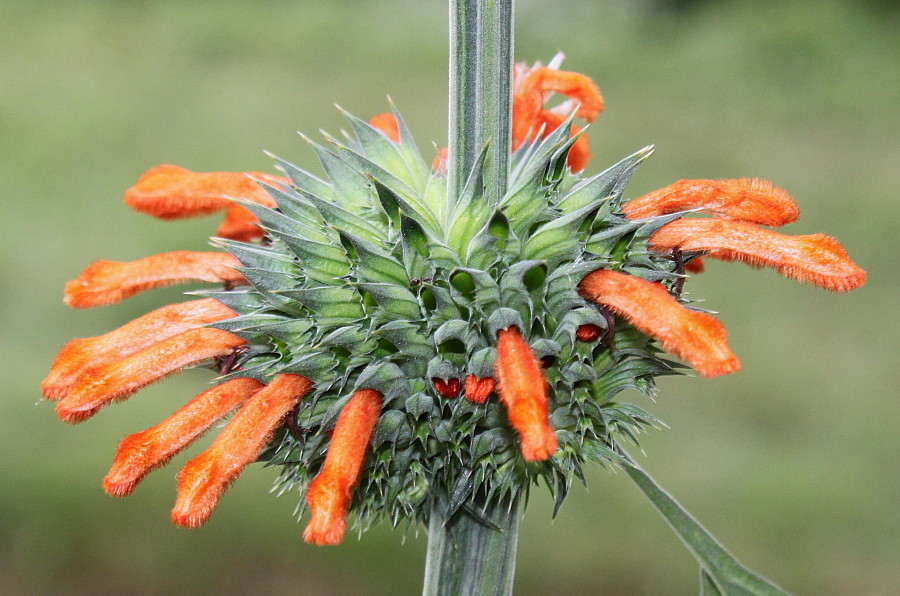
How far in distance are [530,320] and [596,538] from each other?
2.95 metres

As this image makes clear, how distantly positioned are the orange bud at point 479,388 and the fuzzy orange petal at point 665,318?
5.8 inches

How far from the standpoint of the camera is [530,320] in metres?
0.95

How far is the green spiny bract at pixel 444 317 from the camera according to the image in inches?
37.6

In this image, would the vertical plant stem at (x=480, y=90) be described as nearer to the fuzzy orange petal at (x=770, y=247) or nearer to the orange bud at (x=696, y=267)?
the fuzzy orange petal at (x=770, y=247)

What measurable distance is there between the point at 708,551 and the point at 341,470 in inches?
18.1

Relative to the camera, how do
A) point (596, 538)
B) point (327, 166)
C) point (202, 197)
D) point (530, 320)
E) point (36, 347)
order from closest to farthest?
point (530, 320)
point (327, 166)
point (202, 197)
point (596, 538)
point (36, 347)

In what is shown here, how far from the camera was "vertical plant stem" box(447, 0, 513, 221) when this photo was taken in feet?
3.16

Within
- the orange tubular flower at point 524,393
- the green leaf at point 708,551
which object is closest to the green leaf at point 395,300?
the orange tubular flower at point 524,393

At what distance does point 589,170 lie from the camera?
4.79 m

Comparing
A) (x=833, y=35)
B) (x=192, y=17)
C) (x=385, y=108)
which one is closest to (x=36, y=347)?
(x=385, y=108)

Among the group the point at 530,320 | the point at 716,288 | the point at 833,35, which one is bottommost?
the point at 530,320

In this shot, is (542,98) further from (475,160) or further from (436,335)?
(436,335)

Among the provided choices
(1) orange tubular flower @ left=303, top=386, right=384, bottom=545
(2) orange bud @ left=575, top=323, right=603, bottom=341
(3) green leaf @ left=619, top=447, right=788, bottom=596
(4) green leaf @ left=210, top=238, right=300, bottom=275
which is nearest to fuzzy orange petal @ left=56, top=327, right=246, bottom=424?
(4) green leaf @ left=210, top=238, right=300, bottom=275

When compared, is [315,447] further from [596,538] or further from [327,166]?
[596,538]
